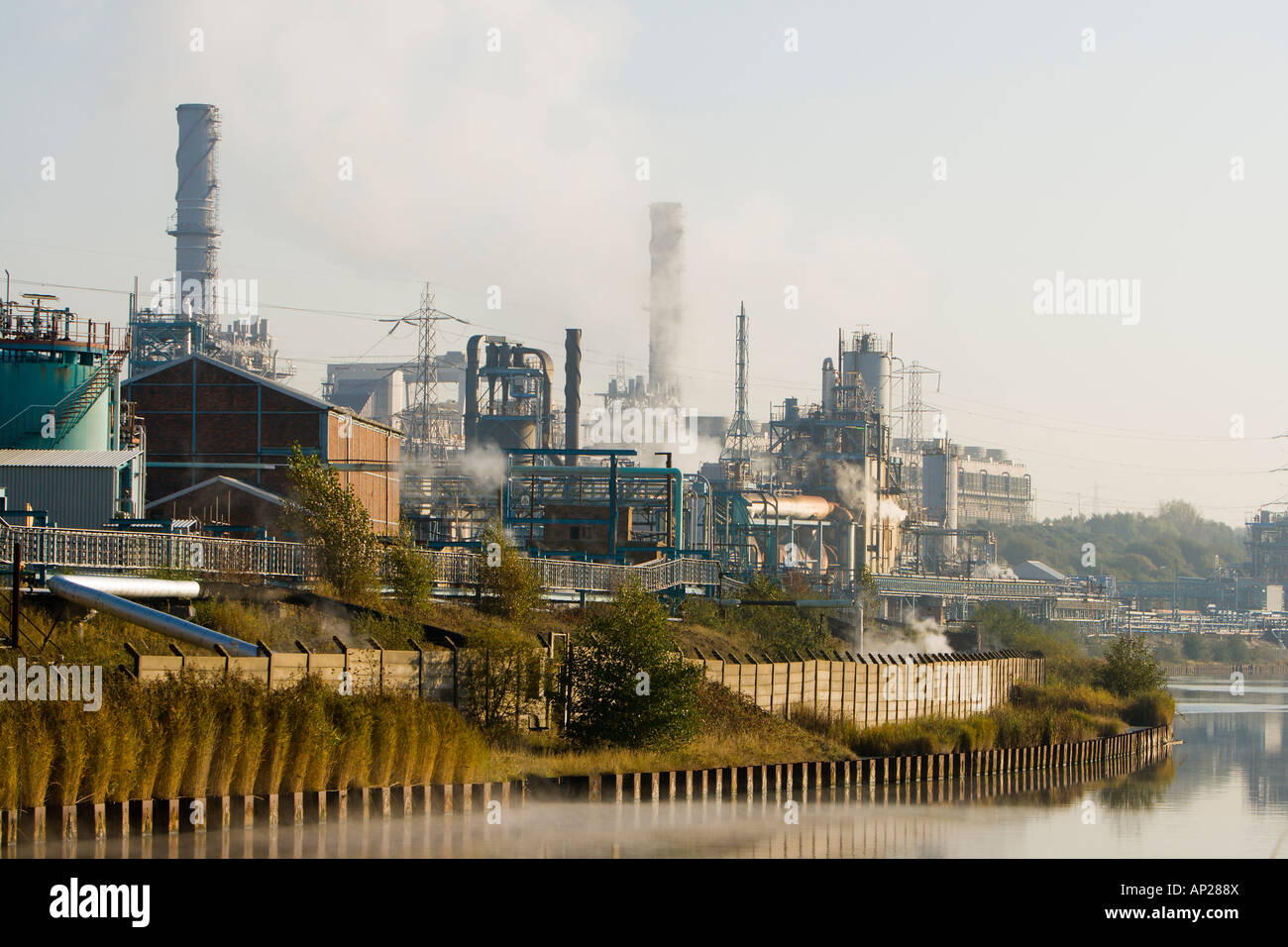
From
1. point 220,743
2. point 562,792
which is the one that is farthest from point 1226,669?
point 220,743

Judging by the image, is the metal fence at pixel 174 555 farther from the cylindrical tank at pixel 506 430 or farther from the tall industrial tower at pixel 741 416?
the tall industrial tower at pixel 741 416

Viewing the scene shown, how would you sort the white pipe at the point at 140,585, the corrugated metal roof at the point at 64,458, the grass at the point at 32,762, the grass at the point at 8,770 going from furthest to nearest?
1. the corrugated metal roof at the point at 64,458
2. the white pipe at the point at 140,585
3. the grass at the point at 32,762
4. the grass at the point at 8,770

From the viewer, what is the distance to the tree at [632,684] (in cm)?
3306

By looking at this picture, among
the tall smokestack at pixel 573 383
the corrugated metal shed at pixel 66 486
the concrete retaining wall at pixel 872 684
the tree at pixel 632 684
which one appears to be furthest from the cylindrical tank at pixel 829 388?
the tree at pixel 632 684

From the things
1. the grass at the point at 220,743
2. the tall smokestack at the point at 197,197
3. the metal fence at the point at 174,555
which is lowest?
the grass at the point at 220,743

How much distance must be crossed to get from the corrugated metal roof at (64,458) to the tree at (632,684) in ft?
55.4

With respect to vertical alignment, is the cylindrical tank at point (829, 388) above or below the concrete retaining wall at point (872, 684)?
above

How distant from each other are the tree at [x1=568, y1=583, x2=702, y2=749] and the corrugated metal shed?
16030 mm

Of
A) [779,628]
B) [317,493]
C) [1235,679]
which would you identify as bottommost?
[1235,679]
